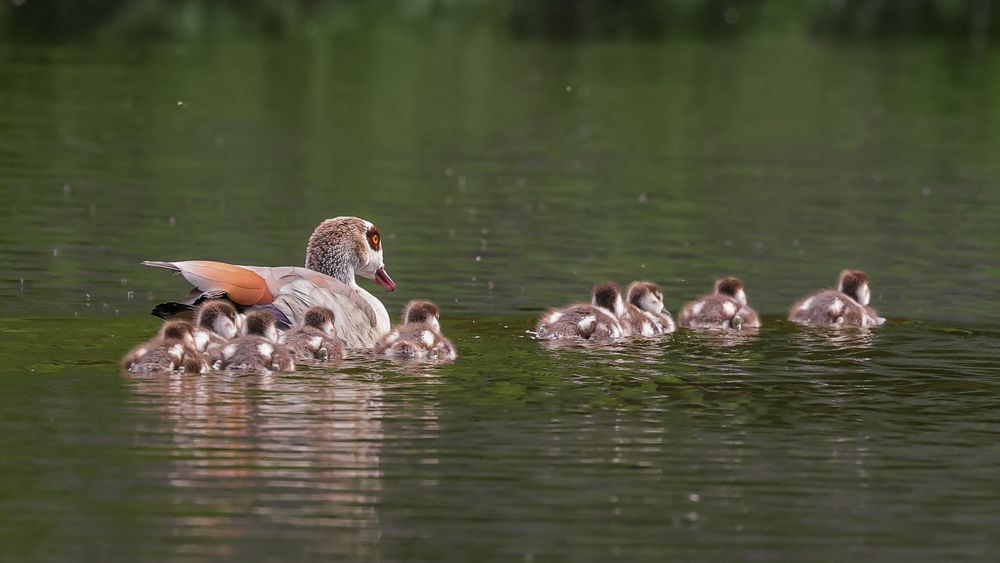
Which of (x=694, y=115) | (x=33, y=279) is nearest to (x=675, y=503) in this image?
(x=33, y=279)

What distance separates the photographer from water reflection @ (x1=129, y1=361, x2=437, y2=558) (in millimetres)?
8117

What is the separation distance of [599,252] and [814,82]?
19.0m

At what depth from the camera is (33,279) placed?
14.6 meters

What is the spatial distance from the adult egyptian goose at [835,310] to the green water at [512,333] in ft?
0.84

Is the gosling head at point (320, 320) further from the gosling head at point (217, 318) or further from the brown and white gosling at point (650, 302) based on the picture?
the brown and white gosling at point (650, 302)

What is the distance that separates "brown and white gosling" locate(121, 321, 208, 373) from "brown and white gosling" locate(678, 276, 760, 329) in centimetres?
371

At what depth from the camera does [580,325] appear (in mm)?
12578

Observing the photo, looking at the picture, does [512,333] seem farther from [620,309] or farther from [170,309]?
[170,309]

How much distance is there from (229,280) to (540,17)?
35118 millimetres

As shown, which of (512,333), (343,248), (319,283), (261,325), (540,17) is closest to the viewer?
(261,325)

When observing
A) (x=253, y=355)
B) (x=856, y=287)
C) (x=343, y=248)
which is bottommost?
(x=253, y=355)

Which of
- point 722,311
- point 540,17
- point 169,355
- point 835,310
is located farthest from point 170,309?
point 540,17

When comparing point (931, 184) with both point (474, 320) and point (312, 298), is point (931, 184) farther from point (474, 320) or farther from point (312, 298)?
point (312, 298)

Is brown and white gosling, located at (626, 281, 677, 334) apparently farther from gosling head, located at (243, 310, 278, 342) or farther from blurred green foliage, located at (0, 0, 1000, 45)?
blurred green foliage, located at (0, 0, 1000, 45)
